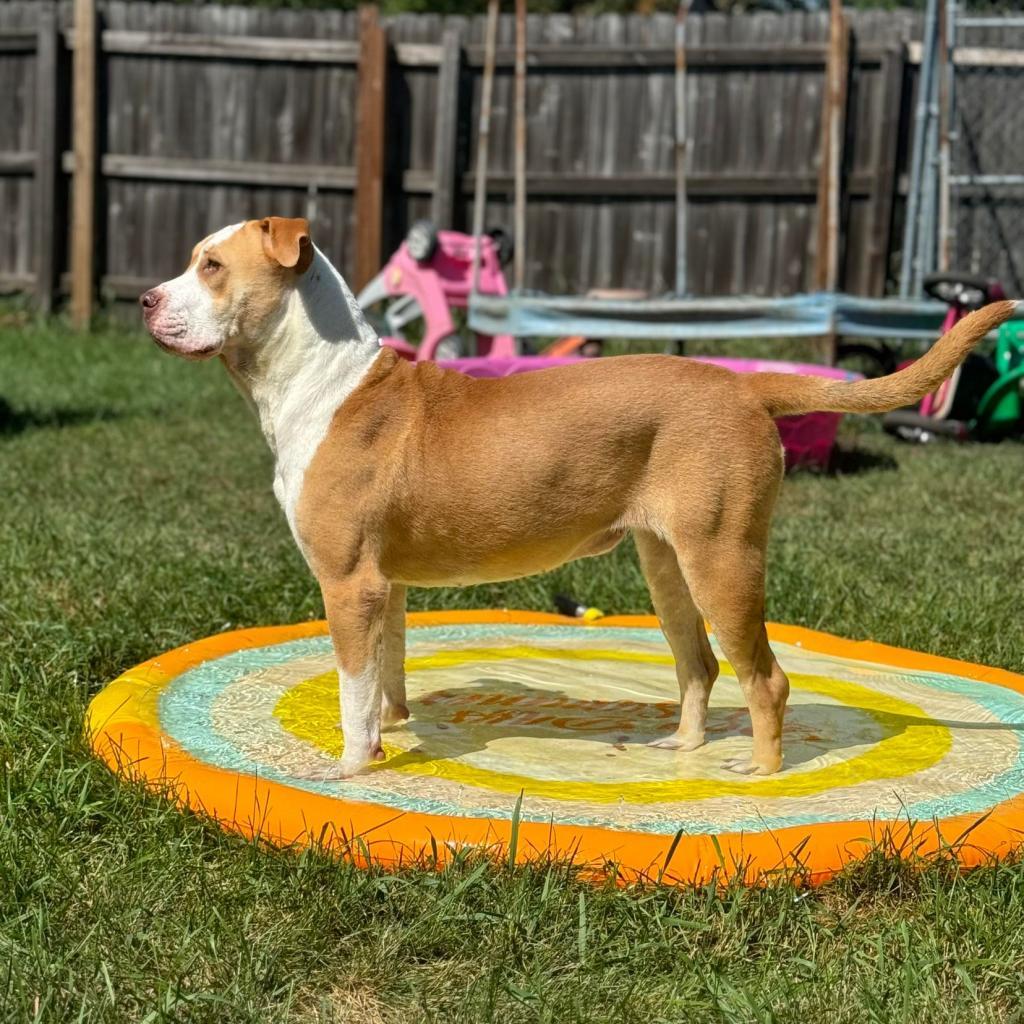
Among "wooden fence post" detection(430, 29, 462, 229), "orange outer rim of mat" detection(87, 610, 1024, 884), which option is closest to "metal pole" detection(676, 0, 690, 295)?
"wooden fence post" detection(430, 29, 462, 229)

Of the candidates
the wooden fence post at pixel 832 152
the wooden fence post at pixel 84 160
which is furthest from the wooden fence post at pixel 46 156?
the wooden fence post at pixel 832 152

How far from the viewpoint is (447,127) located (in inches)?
503

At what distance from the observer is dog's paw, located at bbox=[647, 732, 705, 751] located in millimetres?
3959

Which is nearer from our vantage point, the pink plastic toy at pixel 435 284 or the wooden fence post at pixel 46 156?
the pink plastic toy at pixel 435 284

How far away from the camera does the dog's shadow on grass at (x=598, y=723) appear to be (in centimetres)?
391

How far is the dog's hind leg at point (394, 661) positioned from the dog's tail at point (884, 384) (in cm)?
117

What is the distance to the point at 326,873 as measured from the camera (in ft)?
9.76

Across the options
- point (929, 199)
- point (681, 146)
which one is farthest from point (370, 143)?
point (929, 199)

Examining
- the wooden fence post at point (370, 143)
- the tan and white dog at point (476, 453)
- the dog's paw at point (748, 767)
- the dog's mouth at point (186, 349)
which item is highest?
the wooden fence post at point (370, 143)

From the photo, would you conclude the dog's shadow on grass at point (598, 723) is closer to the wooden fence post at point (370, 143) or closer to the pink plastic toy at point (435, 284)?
the pink plastic toy at point (435, 284)

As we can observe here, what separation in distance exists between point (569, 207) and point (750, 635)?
978 cm

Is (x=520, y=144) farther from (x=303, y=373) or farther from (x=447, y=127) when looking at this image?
(x=303, y=373)

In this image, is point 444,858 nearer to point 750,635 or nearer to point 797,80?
point 750,635

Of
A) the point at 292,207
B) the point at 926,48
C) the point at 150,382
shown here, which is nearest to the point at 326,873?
the point at 150,382
